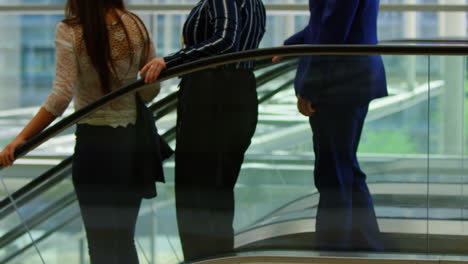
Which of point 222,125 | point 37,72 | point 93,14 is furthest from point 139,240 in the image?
point 37,72

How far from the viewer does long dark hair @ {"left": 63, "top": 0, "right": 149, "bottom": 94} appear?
9.45 ft

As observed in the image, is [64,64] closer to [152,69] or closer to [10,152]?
[152,69]

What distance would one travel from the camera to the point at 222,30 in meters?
2.88

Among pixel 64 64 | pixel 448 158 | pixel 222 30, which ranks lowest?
pixel 448 158

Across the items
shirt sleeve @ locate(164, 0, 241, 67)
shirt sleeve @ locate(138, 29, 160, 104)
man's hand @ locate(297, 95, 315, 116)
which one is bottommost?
man's hand @ locate(297, 95, 315, 116)

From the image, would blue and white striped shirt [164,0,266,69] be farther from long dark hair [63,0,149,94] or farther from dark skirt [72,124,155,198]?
dark skirt [72,124,155,198]

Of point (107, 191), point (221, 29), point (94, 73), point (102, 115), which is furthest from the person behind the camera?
point (107, 191)

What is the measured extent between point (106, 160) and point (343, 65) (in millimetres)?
1024

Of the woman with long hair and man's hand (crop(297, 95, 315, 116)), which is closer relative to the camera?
the woman with long hair

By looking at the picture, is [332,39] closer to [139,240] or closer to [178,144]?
[178,144]

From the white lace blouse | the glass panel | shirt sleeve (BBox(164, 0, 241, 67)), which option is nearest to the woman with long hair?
the white lace blouse

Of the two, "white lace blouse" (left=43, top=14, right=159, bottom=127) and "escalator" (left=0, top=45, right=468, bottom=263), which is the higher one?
"white lace blouse" (left=43, top=14, right=159, bottom=127)

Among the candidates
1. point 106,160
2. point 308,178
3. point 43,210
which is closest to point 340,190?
point 308,178

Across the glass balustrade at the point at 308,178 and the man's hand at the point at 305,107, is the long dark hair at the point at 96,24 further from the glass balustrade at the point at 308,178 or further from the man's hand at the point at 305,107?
the man's hand at the point at 305,107
